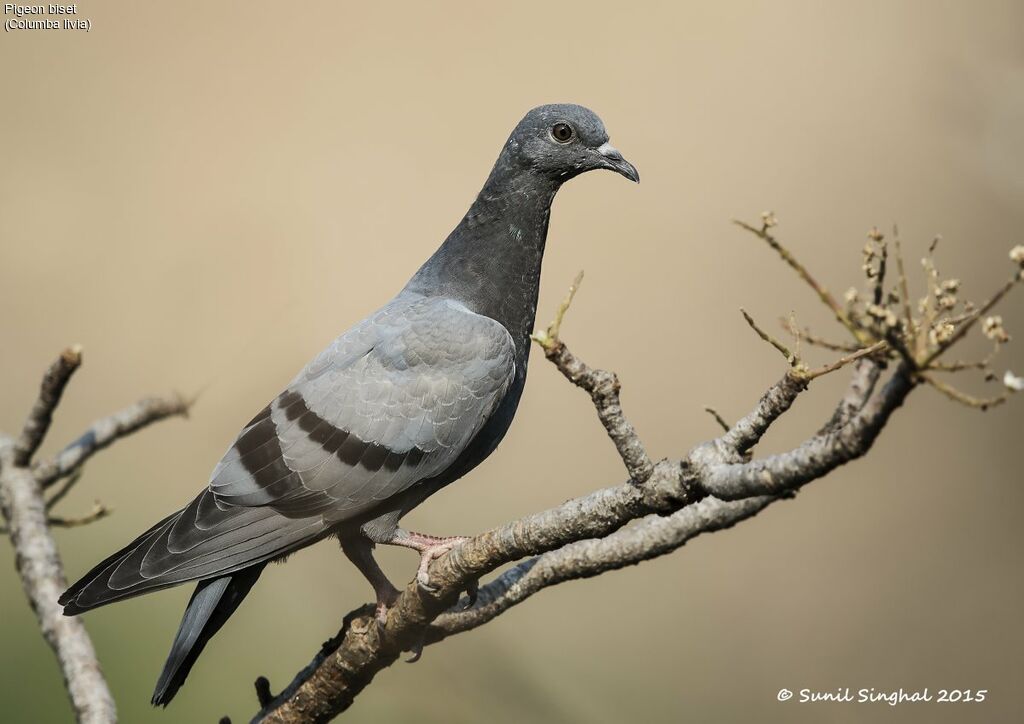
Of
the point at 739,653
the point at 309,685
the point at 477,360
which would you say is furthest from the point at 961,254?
the point at 309,685

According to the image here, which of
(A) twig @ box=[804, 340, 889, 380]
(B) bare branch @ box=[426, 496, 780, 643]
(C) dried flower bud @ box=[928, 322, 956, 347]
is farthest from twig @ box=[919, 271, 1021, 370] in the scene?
(B) bare branch @ box=[426, 496, 780, 643]

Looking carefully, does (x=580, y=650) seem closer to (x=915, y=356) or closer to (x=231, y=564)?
(x=231, y=564)

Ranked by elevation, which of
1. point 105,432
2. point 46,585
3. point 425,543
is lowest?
point 425,543

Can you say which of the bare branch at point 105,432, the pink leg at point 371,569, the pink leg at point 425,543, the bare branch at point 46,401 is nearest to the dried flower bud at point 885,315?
the pink leg at point 425,543

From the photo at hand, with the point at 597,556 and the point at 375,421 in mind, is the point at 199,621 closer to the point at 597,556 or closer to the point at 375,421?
the point at 375,421

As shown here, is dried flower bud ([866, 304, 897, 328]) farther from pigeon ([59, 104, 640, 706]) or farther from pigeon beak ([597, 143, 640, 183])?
pigeon beak ([597, 143, 640, 183])

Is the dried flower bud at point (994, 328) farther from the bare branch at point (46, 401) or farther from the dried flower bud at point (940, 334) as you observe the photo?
the bare branch at point (46, 401)

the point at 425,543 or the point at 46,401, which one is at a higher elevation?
the point at 46,401

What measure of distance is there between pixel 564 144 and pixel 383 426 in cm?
171

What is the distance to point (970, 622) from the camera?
8.62 metres

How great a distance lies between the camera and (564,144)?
5305 millimetres

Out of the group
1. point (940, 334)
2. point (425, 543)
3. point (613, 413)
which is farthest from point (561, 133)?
point (940, 334)

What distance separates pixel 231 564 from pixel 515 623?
185 inches

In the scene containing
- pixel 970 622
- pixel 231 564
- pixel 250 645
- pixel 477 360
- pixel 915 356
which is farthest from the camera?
pixel 970 622
